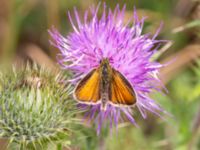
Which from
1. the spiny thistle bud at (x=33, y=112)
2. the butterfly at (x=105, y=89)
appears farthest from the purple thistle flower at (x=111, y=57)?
the spiny thistle bud at (x=33, y=112)

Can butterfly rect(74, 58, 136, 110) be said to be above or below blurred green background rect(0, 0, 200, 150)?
below

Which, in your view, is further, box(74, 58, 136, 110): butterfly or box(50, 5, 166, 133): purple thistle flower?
box(50, 5, 166, 133): purple thistle flower

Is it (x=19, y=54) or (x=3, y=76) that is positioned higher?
(x=19, y=54)

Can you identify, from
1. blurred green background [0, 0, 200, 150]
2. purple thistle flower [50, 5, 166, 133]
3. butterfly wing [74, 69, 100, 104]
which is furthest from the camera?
blurred green background [0, 0, 200, 150]

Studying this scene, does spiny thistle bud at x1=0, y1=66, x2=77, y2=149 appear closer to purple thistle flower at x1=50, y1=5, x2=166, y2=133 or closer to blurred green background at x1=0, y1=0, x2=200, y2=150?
purple thistle flower at x1=50, y1=5, x2=166, y2=133

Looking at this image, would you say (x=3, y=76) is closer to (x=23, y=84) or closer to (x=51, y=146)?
(x=23, y=84)

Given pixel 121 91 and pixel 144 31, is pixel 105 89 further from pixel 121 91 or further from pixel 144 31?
pixel 144 31

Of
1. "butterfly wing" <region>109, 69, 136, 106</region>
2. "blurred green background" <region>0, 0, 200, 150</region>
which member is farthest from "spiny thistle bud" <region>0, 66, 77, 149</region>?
"blurred green background" <region>0, 0, 200, 150</region>

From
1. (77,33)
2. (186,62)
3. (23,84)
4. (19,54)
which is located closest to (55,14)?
(19,54)
